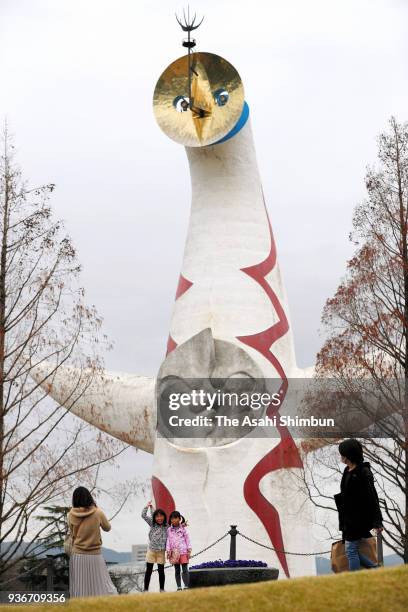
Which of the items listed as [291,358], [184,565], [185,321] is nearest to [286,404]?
[291,358]

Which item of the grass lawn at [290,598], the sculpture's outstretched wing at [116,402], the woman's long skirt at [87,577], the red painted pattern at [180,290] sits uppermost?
the red painted pattern at [180,290]

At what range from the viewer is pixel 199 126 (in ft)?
54.5

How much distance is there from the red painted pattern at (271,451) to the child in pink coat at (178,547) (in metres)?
3.27

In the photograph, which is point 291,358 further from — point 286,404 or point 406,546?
point 406,546

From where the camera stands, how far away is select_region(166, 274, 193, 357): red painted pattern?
16.7 m

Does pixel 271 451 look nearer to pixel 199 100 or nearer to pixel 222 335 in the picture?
pixel 222 335

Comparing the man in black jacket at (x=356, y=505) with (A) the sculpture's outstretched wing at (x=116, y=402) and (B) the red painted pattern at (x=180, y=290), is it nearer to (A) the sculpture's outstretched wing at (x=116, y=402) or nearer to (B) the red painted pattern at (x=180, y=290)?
(B) the red painted pattern at (x=180, y=290)

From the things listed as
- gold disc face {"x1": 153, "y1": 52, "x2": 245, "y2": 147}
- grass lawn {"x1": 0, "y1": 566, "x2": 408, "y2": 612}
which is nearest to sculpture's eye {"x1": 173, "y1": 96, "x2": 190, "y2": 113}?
gold disc face {"x1": 153, "y1": 52, "x2": 245, "y2": 147}

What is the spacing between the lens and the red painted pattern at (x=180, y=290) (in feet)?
54.7

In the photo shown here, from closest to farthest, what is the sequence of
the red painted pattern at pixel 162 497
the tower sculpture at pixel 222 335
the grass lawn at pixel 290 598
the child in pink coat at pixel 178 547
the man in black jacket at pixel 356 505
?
the grass lawn at pixel 290 598 < the man in black jacket at pixel 356 505 < the child in pink coat at pixel 178 547 < the tower sculpture at pixel 222 335 < the red painted pattern at pixel 162 497

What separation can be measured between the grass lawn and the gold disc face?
9183 millimetres

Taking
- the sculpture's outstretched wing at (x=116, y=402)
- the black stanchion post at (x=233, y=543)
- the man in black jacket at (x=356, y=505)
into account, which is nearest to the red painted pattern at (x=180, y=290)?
the sculpture's outstretched wing at (x=116, y=402)

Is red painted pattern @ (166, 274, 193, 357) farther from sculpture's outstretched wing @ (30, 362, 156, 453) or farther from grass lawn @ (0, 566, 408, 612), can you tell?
grass lawn @ (0, 566, 408, 612)

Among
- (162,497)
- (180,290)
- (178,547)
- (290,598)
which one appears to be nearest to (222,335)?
(180,290)
